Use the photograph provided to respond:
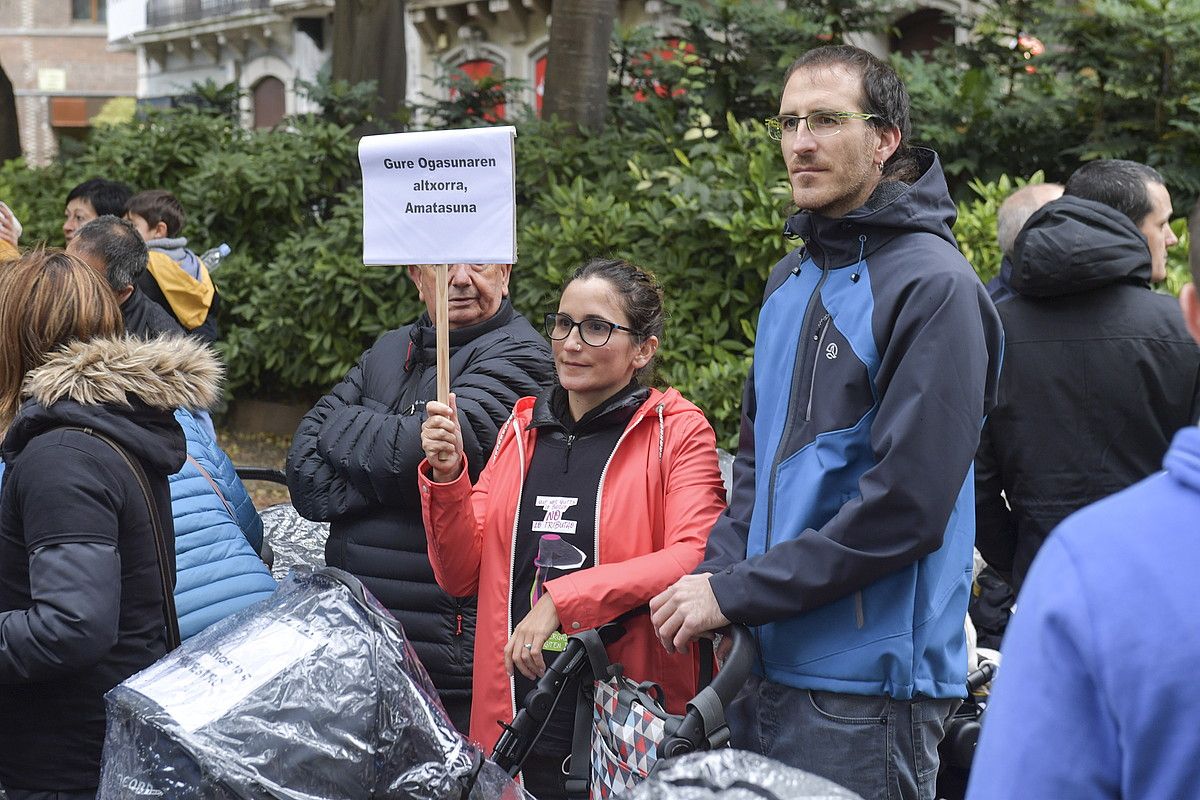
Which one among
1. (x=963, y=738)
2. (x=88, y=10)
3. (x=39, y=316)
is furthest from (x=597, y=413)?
(x=88, y=10)

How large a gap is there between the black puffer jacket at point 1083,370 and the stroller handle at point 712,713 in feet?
5.26

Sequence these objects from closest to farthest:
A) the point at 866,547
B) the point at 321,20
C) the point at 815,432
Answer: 1. the point at 866,547
2. the point at 815,432
3. the point at 321,20

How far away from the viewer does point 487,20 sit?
1064 inches

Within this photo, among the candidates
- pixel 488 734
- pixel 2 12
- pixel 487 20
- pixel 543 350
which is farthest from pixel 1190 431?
pixel 2 12

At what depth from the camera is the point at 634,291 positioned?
322cm

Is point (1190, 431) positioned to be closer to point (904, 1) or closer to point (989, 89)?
point (989, 89)

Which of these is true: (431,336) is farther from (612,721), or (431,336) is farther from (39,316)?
(612,721)

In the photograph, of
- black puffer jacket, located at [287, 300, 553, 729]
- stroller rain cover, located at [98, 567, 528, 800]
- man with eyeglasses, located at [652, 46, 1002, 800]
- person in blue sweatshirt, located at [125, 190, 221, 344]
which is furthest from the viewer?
person in blue sweatshirt, located at [125, 190, 221, 344]

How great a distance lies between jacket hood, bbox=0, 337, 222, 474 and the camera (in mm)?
2650

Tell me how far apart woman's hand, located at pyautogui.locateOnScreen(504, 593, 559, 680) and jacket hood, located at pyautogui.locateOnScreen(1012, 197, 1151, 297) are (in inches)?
68.9

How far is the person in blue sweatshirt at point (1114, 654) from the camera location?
1.10m

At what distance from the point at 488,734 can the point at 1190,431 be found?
2258 millimetres

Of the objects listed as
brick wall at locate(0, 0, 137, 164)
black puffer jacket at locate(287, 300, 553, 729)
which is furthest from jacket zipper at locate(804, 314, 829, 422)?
brick wall at locate(0, 0, 137, 164)

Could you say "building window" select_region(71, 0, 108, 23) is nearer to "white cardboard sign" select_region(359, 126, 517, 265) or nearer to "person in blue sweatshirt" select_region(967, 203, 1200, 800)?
"white cardboard sign" select_region(359, 126, 517, 265)
